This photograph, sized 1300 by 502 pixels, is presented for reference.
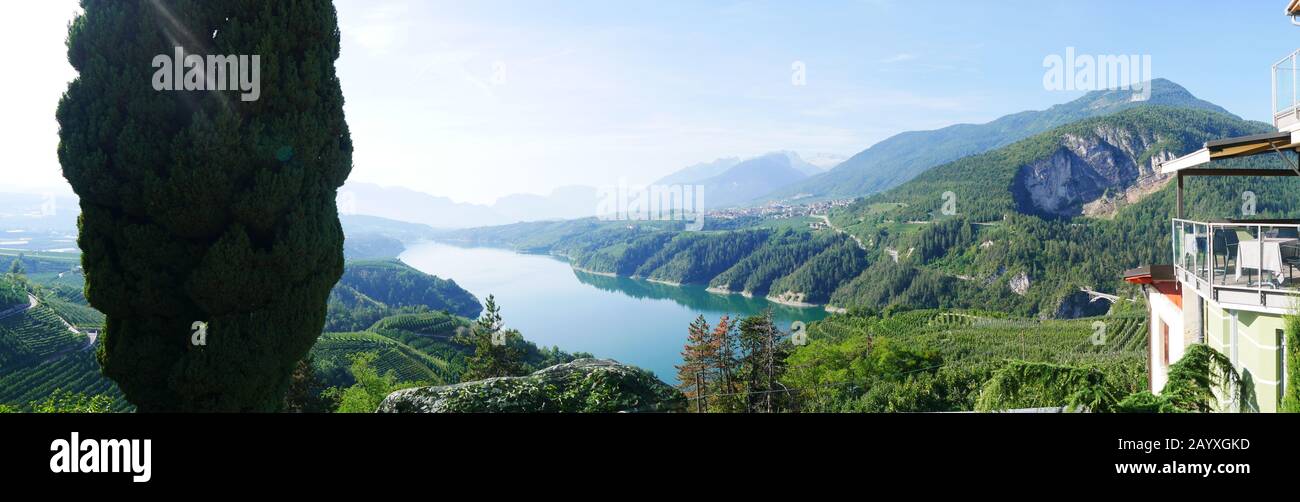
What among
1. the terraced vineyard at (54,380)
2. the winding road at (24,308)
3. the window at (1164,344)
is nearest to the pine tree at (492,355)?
the window at (1164,344)

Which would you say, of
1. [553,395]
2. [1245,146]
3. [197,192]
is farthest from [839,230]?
[197,192]

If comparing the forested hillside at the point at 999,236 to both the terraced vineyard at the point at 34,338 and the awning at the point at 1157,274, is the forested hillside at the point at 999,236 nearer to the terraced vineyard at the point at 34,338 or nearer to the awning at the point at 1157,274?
the awning at the point at 1157,274

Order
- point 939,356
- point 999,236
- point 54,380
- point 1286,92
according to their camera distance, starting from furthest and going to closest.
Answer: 1. point 999,236
2. point 54,380
3. point 939,356
4. point 1286,92

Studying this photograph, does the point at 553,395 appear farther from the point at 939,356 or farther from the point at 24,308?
the point at 24,308

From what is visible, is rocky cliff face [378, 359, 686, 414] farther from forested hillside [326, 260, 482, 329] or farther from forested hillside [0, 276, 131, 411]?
forested hillside [326, 260, 482, 329]

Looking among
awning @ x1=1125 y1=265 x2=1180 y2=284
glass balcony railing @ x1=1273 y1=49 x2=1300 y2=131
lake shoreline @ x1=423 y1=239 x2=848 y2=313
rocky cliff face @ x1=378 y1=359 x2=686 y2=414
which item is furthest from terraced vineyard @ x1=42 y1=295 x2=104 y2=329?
lake shoreline @ x1=423 y1=239 x2=848 y2=313
